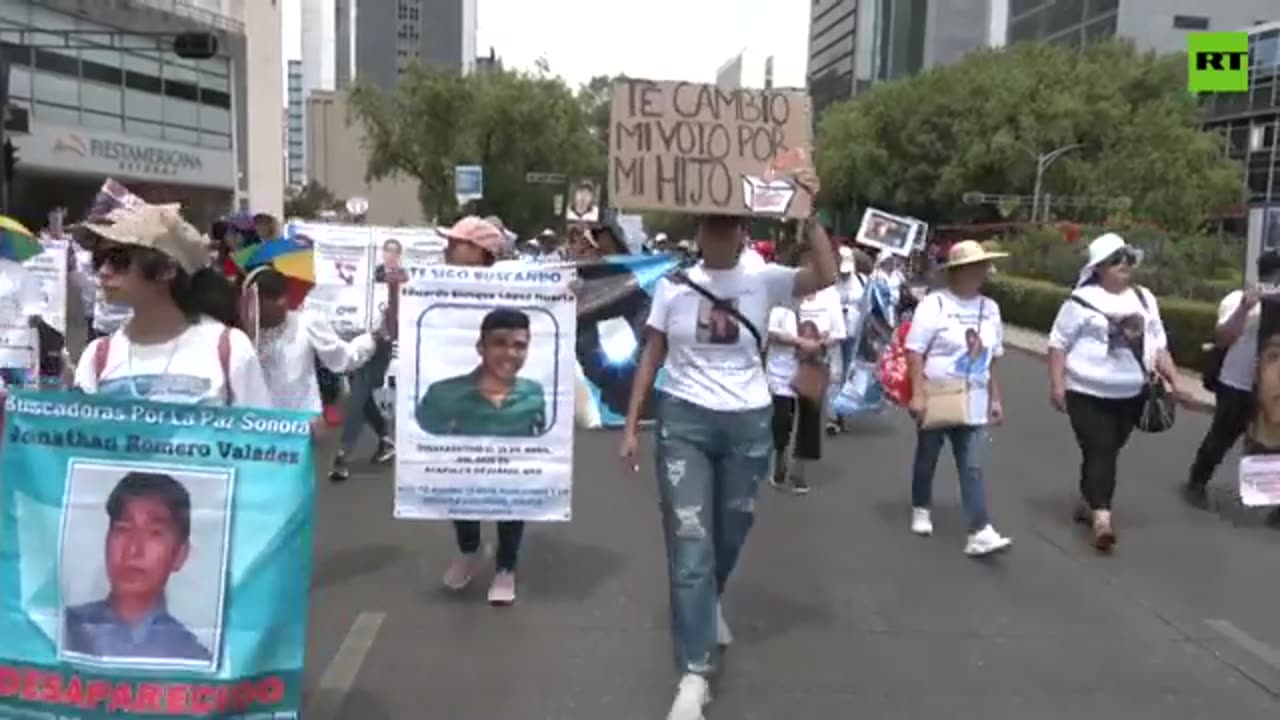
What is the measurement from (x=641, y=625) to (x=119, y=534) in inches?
112

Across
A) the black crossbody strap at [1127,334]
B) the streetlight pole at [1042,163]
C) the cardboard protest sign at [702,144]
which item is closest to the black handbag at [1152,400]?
the black crossbody strap at [1127,334]

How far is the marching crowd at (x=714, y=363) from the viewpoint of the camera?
3594 millimetres

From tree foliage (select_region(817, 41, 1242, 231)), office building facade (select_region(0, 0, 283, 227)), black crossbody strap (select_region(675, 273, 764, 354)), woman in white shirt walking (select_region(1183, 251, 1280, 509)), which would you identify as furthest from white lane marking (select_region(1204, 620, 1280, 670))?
tree foliage (select_region(817, 41, 1242, 231))

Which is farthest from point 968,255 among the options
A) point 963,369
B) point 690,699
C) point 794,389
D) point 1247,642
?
point 690,699

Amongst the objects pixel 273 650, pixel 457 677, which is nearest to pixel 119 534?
pixel 273 650

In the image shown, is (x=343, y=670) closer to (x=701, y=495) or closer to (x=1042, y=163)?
(x=701, y=495)

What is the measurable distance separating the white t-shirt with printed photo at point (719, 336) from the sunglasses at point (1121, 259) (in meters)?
3.11

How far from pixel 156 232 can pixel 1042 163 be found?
2125 inches

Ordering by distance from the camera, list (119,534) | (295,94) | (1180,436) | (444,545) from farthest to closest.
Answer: (295,94)
(1180,436)
(444,545)
(119,534)

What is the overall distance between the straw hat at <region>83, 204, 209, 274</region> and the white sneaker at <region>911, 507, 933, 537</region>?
496 centimetres

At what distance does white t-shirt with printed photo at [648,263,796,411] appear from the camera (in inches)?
189

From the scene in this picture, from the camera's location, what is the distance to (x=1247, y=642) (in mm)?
5695

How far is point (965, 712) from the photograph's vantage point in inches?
185

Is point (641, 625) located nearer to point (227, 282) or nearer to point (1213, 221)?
point (227, 282)
